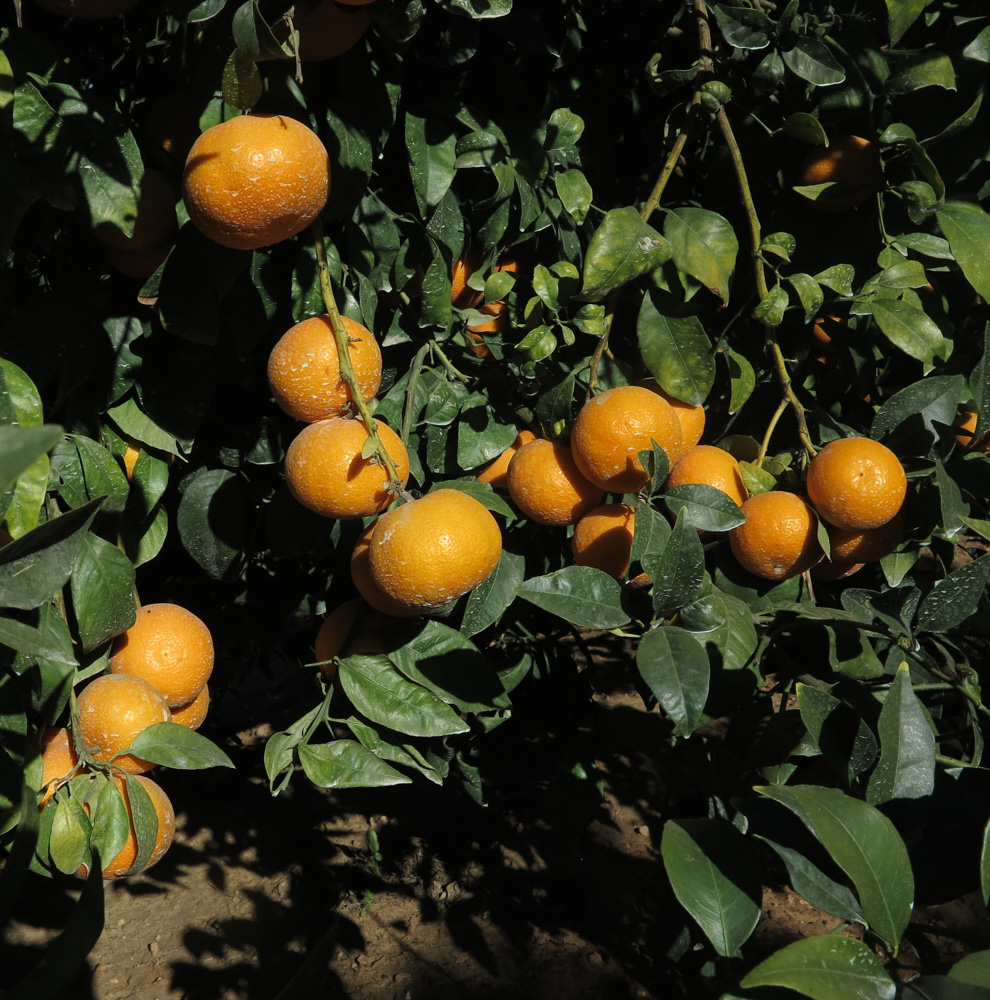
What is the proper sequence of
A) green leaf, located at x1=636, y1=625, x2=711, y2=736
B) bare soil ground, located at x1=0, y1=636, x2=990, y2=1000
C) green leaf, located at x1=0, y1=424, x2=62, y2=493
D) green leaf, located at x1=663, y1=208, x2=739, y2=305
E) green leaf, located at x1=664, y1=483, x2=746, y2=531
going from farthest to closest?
bare soil ground, located at x1=0, y1=636, x2=990, y2=1000
green leaf, located at x1=663, y1=208, x2=739, y2=305
green leaf, located at x1=664, y1=483, x2=746, y2=531
green leaf, located at x1=636, y1=625, x2=711, y2=736
green leaf, located at x1=0, y1=424, x2=62, y2=493

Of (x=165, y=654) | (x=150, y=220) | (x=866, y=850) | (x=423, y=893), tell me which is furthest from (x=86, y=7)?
(x=423, y=893)

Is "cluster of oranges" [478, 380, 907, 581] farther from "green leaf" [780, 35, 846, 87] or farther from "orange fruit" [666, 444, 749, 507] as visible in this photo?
"green leaf" [780, 35, 846, 87]

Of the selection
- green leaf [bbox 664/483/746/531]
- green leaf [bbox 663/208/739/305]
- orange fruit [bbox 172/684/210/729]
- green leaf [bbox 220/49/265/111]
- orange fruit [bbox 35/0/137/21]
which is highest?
orange fruit [bbox 35/0/137/21]

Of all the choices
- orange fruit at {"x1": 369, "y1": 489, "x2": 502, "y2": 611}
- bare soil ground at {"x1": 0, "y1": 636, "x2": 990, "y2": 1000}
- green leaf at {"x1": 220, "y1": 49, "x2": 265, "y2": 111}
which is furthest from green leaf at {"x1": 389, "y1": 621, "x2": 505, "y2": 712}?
bare soil ground at {"x1": 0, "y1": 636, "x2": 990, "y2": 1000}

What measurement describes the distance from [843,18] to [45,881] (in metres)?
2.94

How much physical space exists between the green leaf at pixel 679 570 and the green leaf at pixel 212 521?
0.63m

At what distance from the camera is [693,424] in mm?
1032

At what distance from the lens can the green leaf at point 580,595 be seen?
2.77 feet

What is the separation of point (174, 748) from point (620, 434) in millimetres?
587

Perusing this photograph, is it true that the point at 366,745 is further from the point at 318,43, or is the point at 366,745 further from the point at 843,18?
the point at 843,18

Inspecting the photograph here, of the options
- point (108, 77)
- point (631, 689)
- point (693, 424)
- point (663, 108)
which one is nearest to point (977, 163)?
point (663, 108)

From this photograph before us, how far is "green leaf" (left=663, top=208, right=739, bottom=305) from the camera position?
3.25ft

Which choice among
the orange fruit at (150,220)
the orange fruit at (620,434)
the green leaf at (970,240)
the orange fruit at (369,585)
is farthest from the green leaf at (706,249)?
the orange fruit at (150,220)

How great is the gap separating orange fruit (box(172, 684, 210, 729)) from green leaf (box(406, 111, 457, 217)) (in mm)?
704
